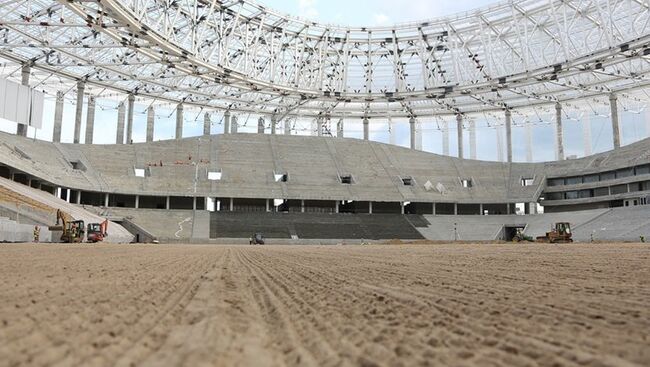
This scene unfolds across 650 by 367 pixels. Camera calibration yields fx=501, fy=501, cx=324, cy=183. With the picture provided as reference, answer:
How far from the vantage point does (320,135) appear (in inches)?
3019

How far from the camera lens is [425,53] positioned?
186 ft

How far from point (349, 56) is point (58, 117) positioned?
116ft

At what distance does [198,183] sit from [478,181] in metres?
37.2

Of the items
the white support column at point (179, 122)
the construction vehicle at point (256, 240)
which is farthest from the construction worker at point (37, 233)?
the white support column at point (179, 122)

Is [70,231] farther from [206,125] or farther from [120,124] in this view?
[206,125]

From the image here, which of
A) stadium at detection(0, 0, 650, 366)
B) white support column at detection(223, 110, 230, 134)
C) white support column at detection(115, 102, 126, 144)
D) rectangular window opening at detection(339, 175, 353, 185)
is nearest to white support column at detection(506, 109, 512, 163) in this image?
stadium at detection(0, 0, 650, 366)

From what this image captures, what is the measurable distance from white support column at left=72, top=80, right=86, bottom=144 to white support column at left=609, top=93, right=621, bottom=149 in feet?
202

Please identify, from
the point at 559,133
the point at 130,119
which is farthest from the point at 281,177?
the point at 559,133

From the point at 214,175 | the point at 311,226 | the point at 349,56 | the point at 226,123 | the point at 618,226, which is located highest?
the point at 349,56

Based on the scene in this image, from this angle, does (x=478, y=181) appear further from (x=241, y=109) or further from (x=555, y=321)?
(x=555, y=321)

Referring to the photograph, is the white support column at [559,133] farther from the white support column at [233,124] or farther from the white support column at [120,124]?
the white support column at [120,124]

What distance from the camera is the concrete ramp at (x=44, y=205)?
36062 millimetres

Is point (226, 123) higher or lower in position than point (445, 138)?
higher

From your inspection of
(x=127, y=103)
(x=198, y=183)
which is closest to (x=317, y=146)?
(x=198, y=183)
